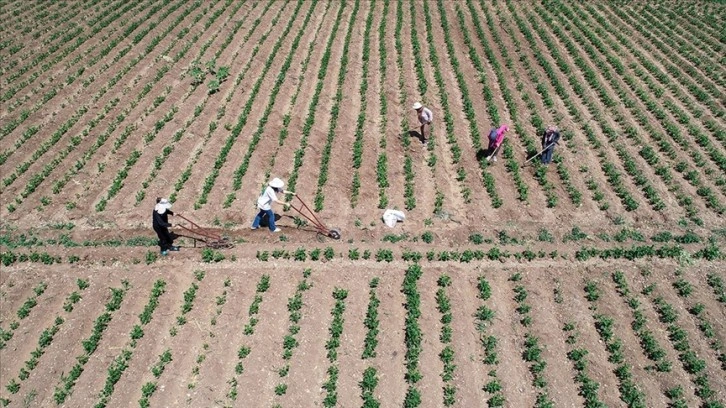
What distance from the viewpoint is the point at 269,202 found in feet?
41.2

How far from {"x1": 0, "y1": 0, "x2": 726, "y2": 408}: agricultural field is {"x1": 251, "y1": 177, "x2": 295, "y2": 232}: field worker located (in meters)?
0.40

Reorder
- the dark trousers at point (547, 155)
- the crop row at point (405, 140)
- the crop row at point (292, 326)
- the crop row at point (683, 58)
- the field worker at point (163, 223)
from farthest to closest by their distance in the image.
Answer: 1. the crop row at point (683, 58)
2. the dark trousers at point (547, 155)
3. the crop row at point (405, 140)
4. the field worker at point (163, 223)
5. the crop row at point (292, 326)

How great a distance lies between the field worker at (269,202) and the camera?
12219 millimetres

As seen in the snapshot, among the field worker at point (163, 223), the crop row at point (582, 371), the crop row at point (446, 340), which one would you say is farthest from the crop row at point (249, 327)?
the crop row at point (582, 371)

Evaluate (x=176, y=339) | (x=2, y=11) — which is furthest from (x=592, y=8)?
(x=2, y=11)

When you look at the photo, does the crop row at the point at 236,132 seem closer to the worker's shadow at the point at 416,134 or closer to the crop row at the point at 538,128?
the worker's shadow at the point at 416,134

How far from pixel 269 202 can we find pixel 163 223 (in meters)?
2.51

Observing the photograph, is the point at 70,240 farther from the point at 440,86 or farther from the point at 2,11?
the point at 2,11

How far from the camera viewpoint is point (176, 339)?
10719mm

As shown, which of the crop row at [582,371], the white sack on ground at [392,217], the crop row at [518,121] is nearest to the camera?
the crop row at [582,371]

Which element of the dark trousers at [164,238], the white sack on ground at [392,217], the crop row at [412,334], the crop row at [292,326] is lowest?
the crop row at [412,334]

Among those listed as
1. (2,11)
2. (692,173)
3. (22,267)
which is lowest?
(692,173)

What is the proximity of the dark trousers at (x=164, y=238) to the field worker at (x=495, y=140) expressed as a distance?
9.36 meters

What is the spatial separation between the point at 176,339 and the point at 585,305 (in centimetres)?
888
